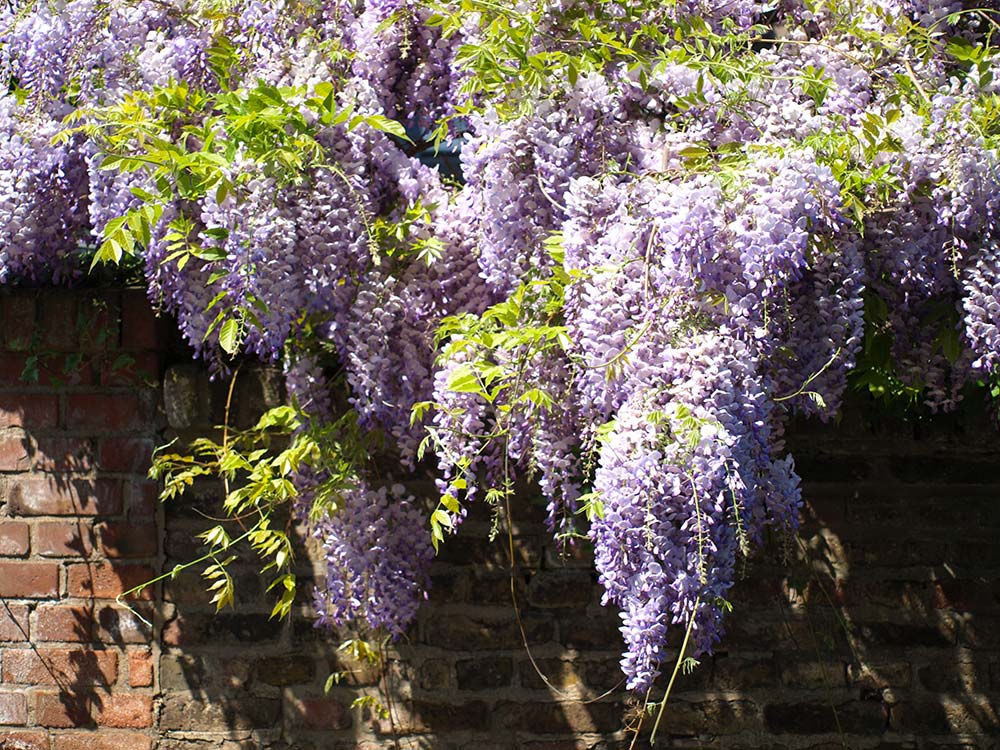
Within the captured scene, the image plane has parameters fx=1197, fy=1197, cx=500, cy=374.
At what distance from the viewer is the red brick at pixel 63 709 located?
2.69 metres

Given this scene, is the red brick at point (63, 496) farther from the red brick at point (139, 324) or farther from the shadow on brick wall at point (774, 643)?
the shadow on brick wall at point (774, 643)

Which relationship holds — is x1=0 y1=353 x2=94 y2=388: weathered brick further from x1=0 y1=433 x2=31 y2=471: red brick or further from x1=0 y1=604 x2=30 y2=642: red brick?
x1=0 y1=604 x2=30 y2=642: red brick

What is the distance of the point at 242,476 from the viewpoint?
2.65 m

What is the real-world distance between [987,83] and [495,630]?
1456 millimetres

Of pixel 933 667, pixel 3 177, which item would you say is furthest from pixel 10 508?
pixel 933 667

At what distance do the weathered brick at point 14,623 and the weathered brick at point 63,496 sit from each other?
0.22m

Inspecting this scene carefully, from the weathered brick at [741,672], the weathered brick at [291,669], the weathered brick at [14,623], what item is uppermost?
the weathered brick at [14,623]

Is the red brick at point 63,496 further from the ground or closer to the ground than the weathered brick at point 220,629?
further from the ground

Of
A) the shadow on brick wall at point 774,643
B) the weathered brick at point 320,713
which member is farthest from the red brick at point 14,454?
the weathered brick at point 320,713

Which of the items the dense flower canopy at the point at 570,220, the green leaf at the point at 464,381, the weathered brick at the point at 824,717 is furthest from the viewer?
the weathered brick at the point at 824,717

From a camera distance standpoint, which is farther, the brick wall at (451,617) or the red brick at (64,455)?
the red brick at (64,455)

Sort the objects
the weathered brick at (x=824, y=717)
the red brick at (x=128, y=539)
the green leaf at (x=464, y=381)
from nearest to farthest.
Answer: the green leaf at (x=464, y=381), the weathered brick at (x=824, y=717), the red brick at (x=128, y=539)

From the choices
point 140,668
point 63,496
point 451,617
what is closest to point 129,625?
point 140,668

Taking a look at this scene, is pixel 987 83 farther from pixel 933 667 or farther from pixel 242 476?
pixel 242 476
